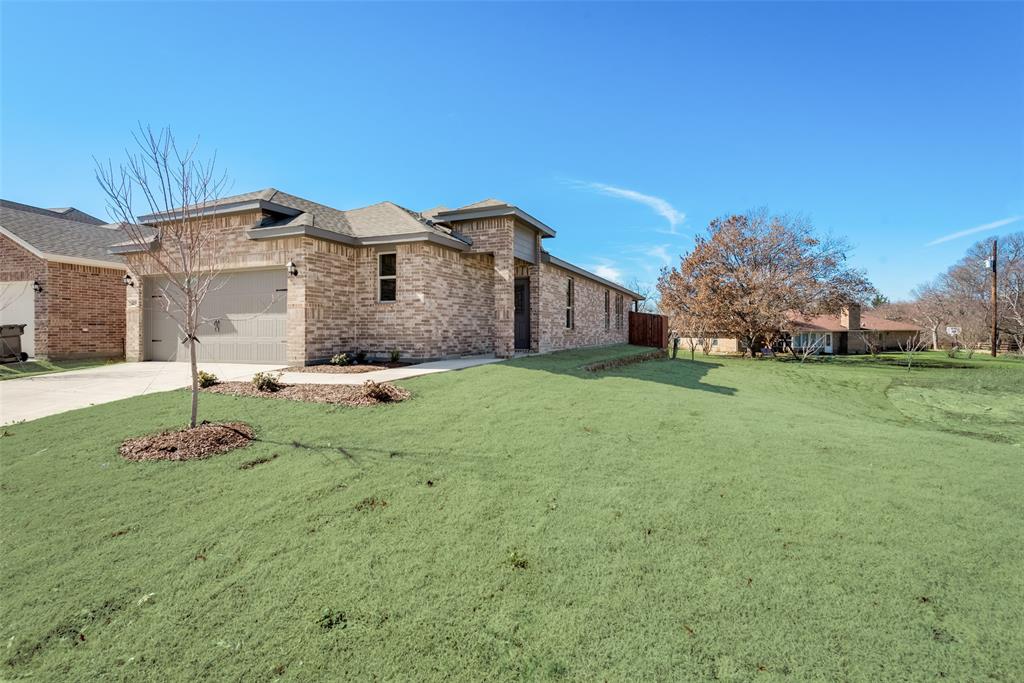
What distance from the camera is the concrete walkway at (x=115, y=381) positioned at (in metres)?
7.01

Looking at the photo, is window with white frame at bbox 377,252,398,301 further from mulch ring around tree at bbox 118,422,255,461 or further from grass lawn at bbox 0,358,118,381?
grass lawn at bbox 0,358,118,381

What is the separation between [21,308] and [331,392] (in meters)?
14.5

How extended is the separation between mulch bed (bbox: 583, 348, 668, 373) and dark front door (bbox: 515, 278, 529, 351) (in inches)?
114

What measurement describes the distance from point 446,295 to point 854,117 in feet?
45.7

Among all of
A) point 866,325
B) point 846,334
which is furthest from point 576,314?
point 866,325

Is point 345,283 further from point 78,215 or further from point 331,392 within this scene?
point 78,215

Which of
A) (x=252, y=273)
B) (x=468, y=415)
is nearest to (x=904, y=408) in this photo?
(x=468, y=415)

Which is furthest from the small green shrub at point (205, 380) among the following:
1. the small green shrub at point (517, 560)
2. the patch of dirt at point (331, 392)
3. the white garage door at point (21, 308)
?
the white garage door at point (21, 308)

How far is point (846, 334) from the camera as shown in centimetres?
4016

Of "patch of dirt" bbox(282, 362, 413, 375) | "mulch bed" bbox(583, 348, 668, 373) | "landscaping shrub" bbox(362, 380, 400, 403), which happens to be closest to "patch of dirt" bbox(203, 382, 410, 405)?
"landscaping shrub" bbox(362, 380, 400, 403)

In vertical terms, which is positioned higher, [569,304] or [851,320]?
[851,320]

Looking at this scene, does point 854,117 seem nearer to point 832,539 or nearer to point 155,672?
point 832,539

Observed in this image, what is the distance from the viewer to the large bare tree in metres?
27.4

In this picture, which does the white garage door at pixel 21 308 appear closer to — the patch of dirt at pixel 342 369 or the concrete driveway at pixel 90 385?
the concrete driveway at pixel 90 385
